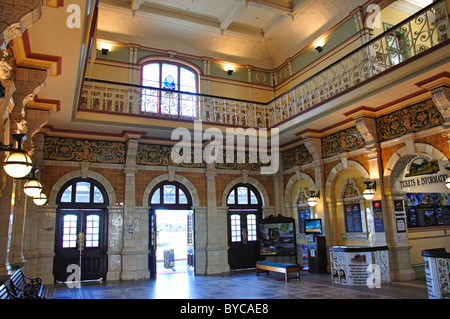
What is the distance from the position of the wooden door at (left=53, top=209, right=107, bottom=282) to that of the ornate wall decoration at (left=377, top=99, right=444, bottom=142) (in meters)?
8.29

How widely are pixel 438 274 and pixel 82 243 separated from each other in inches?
344

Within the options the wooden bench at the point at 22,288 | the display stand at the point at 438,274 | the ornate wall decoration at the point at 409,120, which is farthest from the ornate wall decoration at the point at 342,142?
the wooden bench at the point at 22,288

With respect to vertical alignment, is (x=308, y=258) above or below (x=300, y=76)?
below

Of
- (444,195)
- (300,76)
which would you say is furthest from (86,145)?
(444,195)

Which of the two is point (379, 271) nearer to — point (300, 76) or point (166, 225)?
point (300, 76)

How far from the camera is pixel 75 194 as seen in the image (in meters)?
10.3

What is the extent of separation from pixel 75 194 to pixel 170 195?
9.42 feet

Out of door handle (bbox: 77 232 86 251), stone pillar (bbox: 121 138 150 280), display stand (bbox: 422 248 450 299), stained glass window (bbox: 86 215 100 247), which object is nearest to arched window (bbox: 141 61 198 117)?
stone pillar (bbox: 121 138 150 280)

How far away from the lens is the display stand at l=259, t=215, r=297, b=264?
1089cm

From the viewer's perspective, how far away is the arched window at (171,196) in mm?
11202

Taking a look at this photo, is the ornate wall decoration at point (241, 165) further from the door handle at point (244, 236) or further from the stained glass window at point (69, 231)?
the stained glass window at point (69, 231)

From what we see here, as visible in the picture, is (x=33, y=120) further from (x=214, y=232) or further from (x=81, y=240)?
(x=214, y=232)

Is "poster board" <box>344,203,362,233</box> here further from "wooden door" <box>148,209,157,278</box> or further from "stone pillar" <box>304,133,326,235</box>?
"wooden door" <box>148,209,157,278</box>
